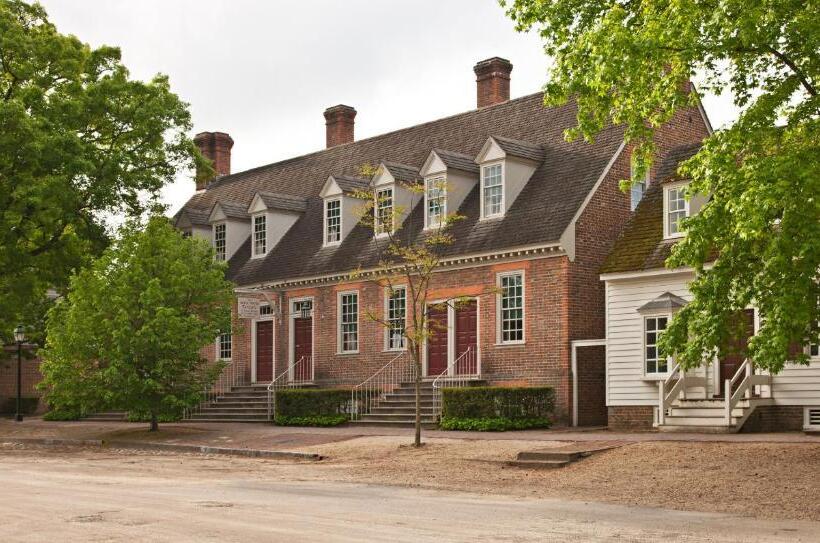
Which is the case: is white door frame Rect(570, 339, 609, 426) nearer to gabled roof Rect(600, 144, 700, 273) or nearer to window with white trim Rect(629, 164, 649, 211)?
gabled roof Rect(600, 144, 700, 273)

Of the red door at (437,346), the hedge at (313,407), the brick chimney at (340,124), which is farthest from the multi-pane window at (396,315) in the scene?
the brick chimney at (340,124)

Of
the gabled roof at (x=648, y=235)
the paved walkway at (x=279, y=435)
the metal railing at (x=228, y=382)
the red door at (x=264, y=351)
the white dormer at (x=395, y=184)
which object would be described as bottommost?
the paved walkway at (x=279, y=435)

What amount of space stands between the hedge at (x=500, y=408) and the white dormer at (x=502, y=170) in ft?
18.3

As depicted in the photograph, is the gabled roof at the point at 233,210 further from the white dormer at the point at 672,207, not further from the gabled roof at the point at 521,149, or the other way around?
the white dormer at the point at 672,207

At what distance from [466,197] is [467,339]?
420cm

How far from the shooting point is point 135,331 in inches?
1122

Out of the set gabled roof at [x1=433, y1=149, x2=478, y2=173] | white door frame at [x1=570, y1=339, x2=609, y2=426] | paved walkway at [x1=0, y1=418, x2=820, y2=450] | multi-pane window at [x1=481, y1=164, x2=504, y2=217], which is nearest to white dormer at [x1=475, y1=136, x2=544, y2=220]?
multi-pane window at [x1=481, y1=164, x2=504, y2=217]

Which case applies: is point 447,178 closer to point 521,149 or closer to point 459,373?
point 521,149

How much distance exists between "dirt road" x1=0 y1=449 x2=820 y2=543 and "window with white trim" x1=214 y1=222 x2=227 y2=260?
74.5 ft

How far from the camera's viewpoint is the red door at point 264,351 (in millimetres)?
36969

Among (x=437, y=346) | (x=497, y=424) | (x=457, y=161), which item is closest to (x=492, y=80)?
(x=457, y=161)

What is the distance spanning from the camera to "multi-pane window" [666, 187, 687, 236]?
26375 mm

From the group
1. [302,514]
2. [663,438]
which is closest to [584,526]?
[302,514]

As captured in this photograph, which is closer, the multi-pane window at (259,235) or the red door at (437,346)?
the red door at (437,346)
